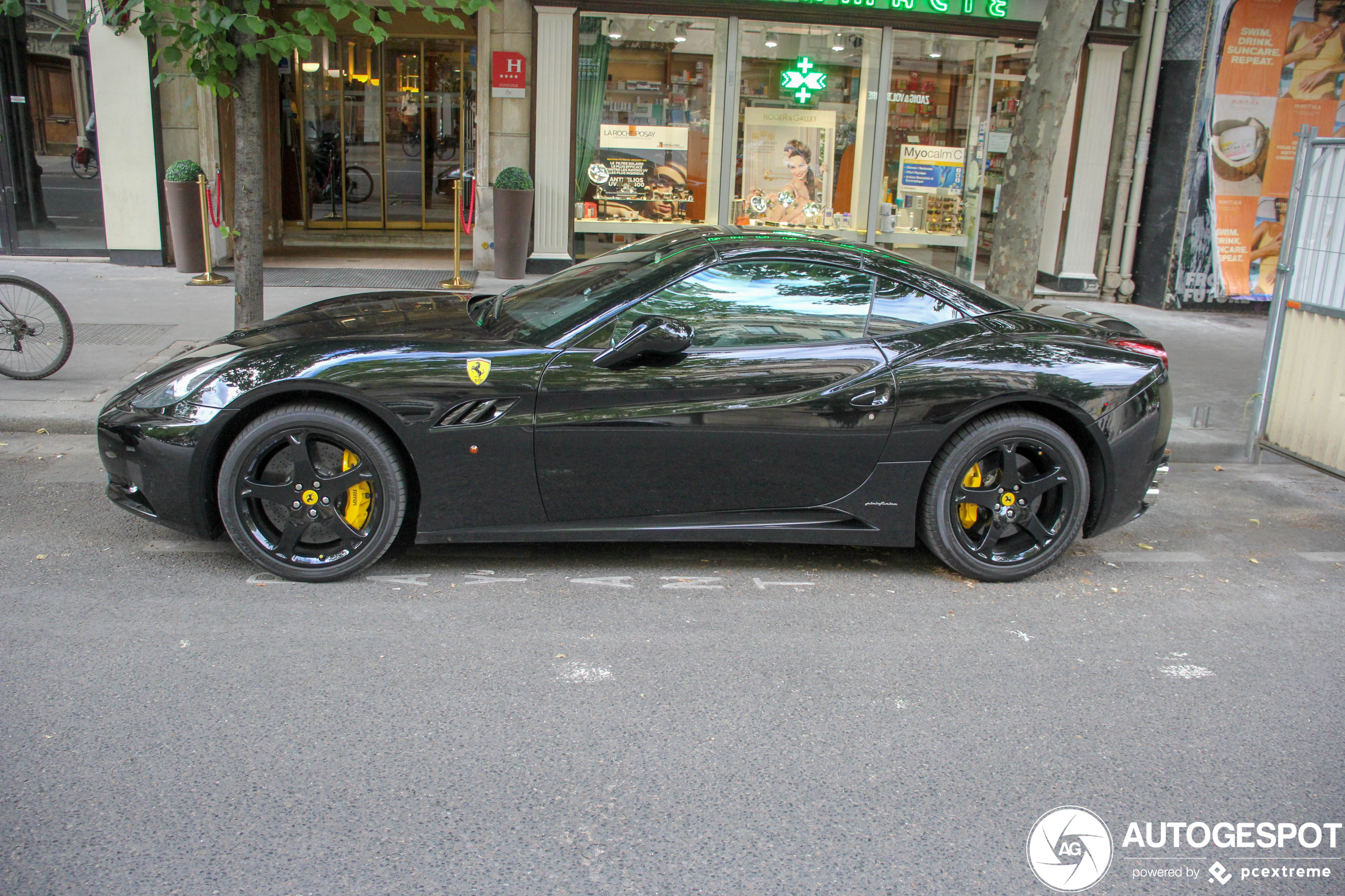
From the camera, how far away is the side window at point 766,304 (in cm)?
450

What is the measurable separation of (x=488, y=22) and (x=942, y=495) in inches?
348

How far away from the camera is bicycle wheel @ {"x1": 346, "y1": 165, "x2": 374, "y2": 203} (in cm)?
1489

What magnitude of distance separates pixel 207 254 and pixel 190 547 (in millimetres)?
6902

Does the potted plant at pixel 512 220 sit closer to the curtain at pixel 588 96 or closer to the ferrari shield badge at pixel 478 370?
the curtain at pixel 588 96

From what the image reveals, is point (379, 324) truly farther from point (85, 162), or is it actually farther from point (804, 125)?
point (85, 162)

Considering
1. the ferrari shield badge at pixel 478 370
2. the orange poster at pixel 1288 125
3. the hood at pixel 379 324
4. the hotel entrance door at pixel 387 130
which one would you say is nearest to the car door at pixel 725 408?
the ferrari shield badge at pixel 478 370

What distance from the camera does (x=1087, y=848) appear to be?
2.91 m

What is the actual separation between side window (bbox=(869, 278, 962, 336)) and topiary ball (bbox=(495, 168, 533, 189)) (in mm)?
7118

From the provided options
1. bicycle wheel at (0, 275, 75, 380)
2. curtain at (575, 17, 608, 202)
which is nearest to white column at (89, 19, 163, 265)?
curtain at (575, 17, 608, 202)

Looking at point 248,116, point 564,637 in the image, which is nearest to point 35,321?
point 248,116

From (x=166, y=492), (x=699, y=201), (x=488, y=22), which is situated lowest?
(x=166, y=492)

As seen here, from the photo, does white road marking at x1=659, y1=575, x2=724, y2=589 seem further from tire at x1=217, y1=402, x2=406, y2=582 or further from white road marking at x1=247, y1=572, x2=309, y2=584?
white road marking at x1=247, y1=572, x2=309, y2=584

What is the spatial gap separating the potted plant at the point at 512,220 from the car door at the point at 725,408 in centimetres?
701

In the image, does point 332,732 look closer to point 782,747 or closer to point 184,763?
point 184,763
